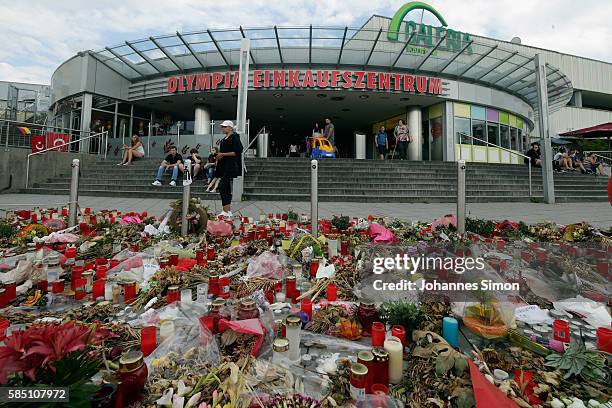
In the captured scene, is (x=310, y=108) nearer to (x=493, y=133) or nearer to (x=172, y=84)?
(x=172, y=84)

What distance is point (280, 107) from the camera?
1934cm

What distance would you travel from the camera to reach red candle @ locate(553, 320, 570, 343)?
1510mm

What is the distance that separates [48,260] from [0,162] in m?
10.6

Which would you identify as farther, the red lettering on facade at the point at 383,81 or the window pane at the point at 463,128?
the window pane at the point at 463,128

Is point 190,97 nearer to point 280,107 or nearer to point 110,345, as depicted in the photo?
point 280,107

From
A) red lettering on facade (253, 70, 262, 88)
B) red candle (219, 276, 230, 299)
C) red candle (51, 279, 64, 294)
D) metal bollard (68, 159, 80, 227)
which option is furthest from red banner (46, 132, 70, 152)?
red candle (219, 276, 230, 299)

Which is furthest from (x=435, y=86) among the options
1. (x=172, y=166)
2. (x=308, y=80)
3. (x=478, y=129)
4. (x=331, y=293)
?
(x=331, y=293)

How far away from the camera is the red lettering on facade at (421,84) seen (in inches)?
644

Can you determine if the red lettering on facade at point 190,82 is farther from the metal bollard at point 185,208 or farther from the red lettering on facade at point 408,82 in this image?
the metal bollard at point 185,208

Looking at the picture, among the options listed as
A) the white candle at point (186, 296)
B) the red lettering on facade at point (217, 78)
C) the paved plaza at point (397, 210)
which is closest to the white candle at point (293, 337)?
the white candle at point (186, 296)

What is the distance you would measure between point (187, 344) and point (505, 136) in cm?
2274

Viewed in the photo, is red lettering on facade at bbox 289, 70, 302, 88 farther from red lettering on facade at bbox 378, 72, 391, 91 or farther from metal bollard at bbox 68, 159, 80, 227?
metal bollard at bbox 68, 159, 80, 227

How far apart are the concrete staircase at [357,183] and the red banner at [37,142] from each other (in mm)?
1207

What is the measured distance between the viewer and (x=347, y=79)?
1595cm
